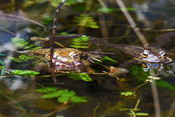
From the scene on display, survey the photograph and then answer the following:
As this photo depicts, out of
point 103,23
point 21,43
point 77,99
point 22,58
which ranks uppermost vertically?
point 103,23

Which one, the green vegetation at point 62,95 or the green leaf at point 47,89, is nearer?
the green vegetation at point 62,95

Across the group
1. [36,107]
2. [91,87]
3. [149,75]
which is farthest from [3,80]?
[149,75]

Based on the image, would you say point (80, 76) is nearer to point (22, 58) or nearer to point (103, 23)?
point (22, 58)

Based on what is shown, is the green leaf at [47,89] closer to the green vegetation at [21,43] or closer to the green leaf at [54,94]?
the green leaf at [54,94]

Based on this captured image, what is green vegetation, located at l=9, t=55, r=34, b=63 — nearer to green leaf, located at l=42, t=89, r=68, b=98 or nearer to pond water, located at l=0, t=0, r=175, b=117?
pond water, located at l=0, t=0, r=175, b=117

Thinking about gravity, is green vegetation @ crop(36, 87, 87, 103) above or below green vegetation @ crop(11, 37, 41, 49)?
below

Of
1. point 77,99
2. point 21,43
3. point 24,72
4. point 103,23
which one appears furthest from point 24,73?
point 103,23

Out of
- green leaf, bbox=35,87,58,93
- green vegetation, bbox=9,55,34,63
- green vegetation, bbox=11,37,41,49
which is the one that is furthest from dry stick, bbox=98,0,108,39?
green leaf, bbox=35,87,58,93

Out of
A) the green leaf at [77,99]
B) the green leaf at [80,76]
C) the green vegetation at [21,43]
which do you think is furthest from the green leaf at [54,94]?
the green vegetation at [21,43]
